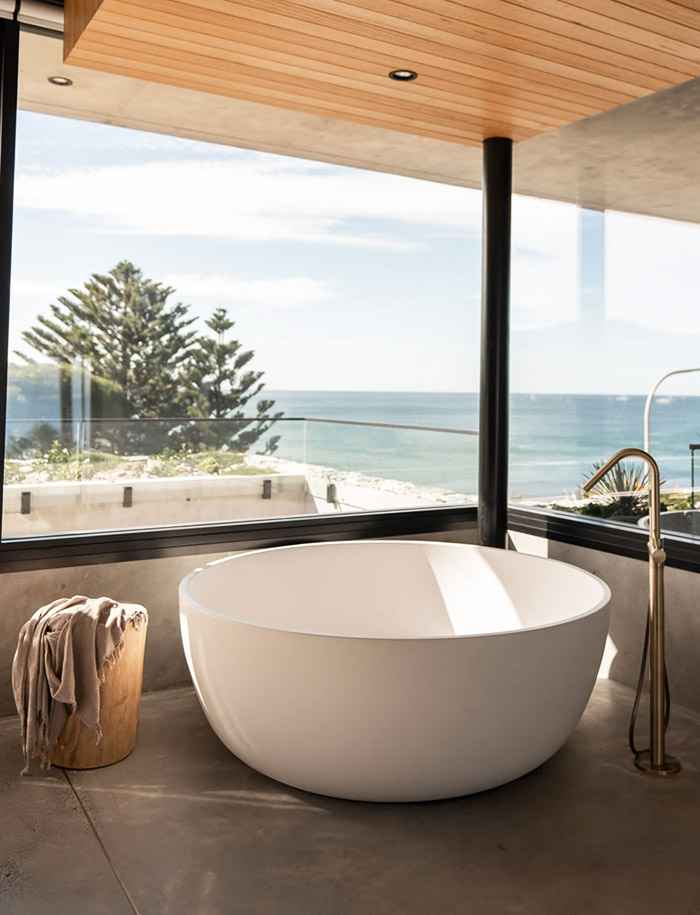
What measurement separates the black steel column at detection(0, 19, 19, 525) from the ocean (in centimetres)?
114

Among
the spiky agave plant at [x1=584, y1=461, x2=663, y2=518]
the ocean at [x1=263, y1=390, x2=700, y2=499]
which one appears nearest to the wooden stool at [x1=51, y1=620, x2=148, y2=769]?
the ocean at [x1=263, y1=390, x2=700, y2=499]

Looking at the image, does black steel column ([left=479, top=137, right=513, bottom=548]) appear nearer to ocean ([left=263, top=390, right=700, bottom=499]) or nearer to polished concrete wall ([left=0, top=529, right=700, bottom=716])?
ocean ([left=263, top=390, right=700, bottom=499])

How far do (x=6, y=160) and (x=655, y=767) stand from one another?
9.88 ft

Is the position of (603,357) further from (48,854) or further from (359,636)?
(48,854)

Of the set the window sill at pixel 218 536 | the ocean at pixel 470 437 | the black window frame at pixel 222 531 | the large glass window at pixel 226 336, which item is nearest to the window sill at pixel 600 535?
the black window frame at pixel 222 531

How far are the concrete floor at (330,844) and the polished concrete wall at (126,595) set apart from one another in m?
0.48

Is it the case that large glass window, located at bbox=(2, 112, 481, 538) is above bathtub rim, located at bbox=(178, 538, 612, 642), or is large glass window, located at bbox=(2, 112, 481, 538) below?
above

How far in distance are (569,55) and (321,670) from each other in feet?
7.11

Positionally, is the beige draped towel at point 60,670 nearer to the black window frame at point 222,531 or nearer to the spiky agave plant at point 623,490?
the black window frame at point 222,531

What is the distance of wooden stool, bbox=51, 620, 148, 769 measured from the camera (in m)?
2.57

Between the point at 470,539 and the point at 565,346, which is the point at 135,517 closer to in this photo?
the point at 470,539

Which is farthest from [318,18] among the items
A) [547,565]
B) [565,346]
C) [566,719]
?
[566,719]

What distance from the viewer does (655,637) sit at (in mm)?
2623

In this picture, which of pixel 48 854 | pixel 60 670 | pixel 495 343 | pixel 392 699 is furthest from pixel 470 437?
pixel 48 854
